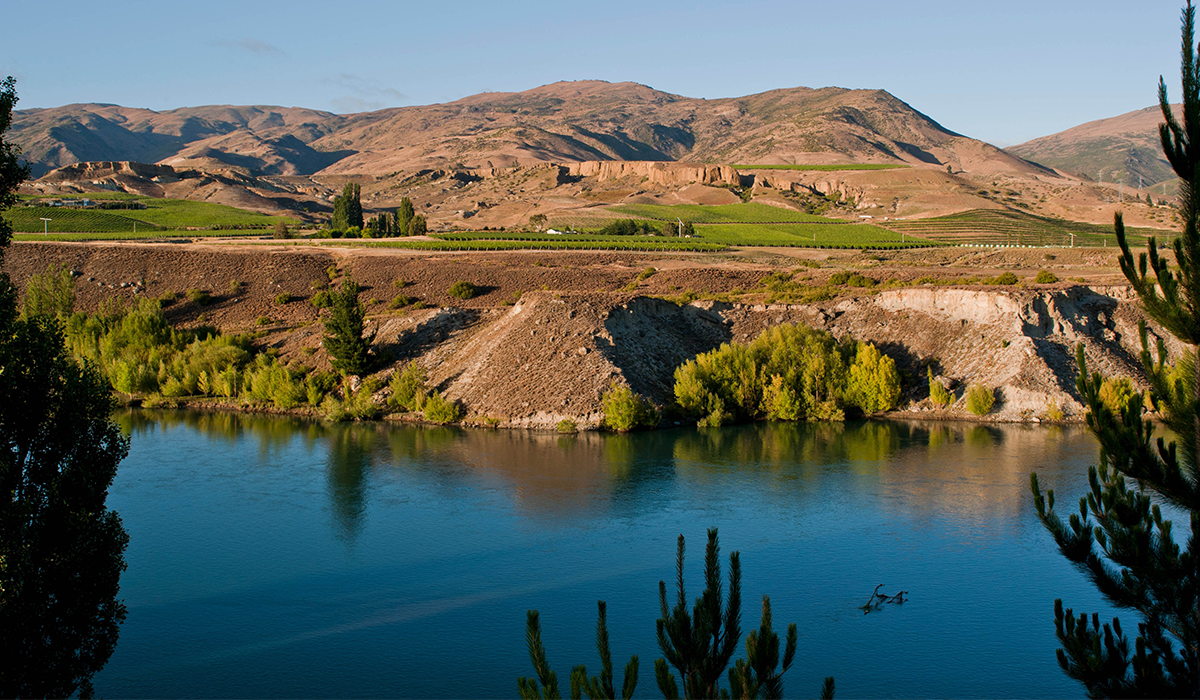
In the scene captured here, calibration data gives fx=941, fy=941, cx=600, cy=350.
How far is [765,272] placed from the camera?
71.7 meters

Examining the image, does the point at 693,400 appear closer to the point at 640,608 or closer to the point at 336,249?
the point at 640,608

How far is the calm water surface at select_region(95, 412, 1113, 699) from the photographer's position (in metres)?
21.3

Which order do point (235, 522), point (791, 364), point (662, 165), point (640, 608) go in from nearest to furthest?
point (640, 608) → point (235, 522) → point (791, 364) → point (662, 165)

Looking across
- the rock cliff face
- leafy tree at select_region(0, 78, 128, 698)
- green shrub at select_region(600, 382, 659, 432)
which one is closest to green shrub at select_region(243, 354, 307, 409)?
the rock cliff face

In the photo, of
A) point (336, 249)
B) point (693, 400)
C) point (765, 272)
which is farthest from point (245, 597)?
point (336, 249)

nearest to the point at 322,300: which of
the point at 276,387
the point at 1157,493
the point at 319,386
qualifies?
the point at 276,387

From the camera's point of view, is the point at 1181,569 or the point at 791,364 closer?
the point at 1181,569

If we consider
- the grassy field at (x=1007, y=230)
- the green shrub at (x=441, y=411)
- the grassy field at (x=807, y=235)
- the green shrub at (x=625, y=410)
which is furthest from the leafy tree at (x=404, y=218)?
the green shrub at (x=625, y=410)

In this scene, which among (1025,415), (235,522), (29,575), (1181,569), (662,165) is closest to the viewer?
(1181,569)

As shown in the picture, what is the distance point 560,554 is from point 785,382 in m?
24.3

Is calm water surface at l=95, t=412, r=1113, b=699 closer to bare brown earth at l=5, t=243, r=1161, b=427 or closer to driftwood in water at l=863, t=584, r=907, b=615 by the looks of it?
driftwood in water at l=863, t=584, r=907, b=615

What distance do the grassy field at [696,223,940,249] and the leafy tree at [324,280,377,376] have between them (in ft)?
182

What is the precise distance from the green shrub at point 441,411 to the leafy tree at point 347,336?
23.2 ft

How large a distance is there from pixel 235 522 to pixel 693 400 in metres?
24.2
